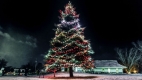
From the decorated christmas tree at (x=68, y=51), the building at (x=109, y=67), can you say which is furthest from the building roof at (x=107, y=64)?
the decorated christmas tree at (x=68, y=51)

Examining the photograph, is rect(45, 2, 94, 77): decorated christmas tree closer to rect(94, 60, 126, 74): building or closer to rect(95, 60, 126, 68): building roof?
rect(94, 60, 126, 74): building

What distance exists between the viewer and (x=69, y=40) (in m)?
30.1

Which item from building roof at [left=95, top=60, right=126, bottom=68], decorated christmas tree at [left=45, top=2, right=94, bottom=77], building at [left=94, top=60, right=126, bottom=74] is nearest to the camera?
decorated christmas tree at [left=45, top=2, right=94, bottom=77]

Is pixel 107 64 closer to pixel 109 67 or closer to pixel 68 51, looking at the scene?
pixel 109 67

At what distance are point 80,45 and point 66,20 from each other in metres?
5.76

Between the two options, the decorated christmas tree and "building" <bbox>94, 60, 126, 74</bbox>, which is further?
"building" <bbox>94, 60, 126, 74</bbox>

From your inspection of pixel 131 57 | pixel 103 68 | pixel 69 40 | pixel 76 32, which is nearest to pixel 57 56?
pixel 69 40

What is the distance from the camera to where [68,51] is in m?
29.8

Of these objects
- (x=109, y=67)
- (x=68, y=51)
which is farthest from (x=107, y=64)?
(x=68, y=51)

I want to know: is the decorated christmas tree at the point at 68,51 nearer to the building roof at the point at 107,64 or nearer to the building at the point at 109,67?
the building at the point at 109,67

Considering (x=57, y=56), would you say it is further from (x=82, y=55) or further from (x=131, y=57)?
(x=131, y=57)

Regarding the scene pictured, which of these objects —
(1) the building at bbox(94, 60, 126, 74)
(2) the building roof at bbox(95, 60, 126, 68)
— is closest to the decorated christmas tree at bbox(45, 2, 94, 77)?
(1) the building at bbox(94, 60, 126, 74)

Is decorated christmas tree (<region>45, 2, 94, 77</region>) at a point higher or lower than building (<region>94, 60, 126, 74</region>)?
higher

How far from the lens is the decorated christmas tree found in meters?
29.2
